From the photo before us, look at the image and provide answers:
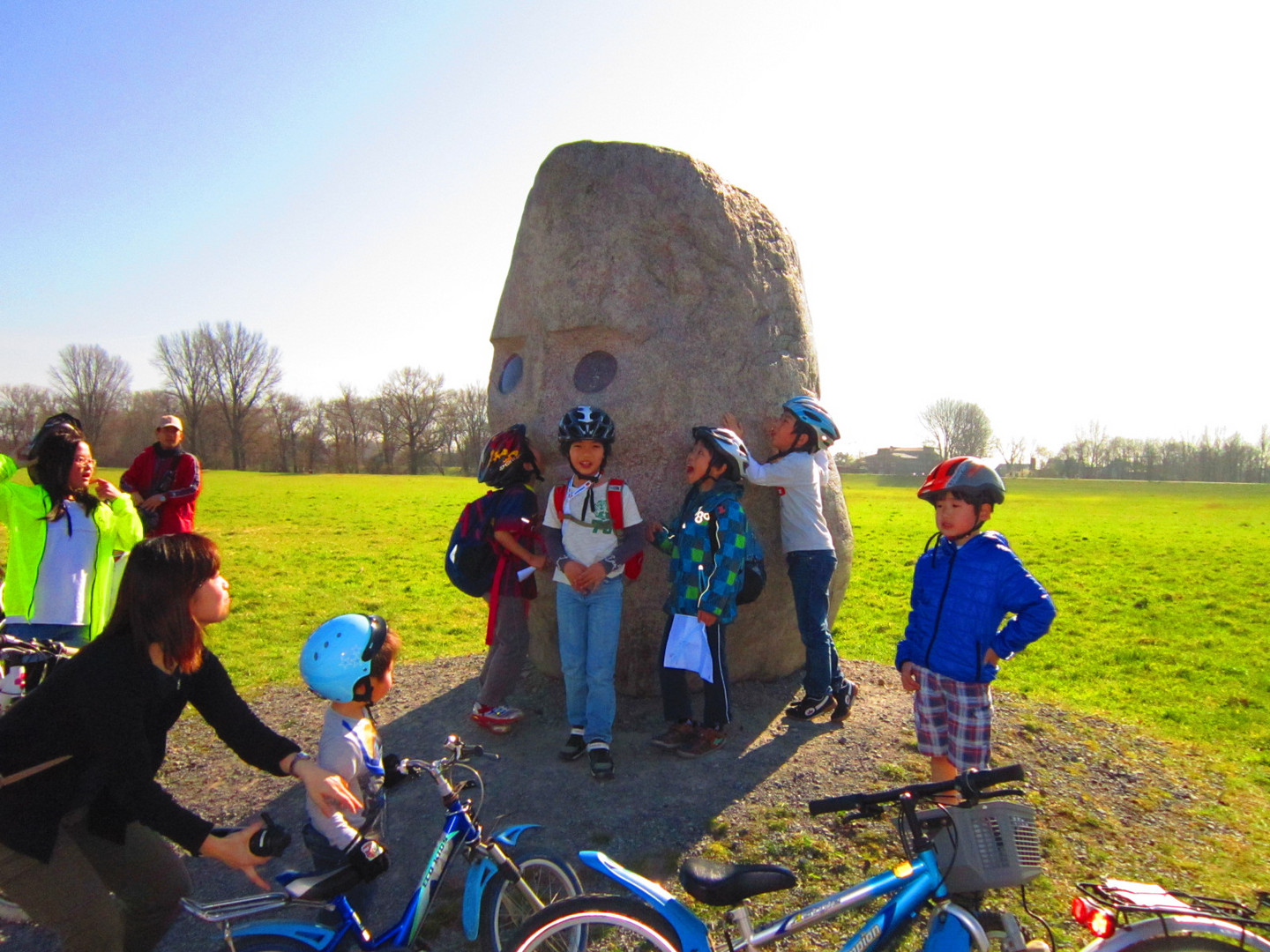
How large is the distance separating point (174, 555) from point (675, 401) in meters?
3.46

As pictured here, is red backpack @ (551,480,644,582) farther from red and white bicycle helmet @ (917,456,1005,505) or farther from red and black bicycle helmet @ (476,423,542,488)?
red and white bicycle helmet @ (917,456,1005,505)

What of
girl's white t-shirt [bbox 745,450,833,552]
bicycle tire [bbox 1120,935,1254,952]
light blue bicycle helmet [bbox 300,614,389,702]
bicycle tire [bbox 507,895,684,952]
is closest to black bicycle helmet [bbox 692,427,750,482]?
girl's white t-shirt [bbox 745,450,833,552]

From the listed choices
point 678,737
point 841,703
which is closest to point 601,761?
point 678,737

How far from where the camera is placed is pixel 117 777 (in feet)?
7.33

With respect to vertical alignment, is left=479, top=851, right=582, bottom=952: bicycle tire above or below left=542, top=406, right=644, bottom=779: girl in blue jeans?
below

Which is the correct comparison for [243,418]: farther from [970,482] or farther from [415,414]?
[970,482]

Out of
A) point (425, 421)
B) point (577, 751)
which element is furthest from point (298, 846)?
point (425, 421)

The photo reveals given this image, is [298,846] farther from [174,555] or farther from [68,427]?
[68,427]

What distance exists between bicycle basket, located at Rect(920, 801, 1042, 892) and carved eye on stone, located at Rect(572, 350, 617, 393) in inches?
144

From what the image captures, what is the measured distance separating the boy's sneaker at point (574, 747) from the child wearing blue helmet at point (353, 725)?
78.4 inches

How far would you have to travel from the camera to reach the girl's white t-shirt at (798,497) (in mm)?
5125

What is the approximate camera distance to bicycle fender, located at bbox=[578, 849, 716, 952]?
2371mm

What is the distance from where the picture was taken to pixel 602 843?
3.94 m

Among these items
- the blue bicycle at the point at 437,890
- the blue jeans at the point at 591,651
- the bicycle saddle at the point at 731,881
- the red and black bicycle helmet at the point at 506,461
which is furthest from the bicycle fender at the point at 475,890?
the red and black bicycle helmet at the point at 506,461
